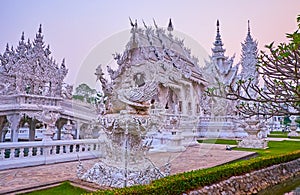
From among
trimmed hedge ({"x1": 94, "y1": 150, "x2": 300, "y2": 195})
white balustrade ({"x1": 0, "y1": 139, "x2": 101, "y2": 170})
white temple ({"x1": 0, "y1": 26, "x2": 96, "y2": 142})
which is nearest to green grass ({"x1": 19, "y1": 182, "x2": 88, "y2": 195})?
trimmed hedge ({"x1": 94, "y1": 150, "x2": 300, "y2": 195})

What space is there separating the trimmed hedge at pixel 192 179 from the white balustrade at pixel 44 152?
4549mm

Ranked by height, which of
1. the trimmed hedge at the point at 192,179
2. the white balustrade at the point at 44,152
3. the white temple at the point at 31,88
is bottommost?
the trimmed hedge at the point at 192,179

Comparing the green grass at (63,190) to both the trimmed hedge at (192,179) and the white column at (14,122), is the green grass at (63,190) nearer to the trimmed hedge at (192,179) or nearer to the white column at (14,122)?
the trimmed hedge at (192,179)

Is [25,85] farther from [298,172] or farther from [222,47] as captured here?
[222,47]

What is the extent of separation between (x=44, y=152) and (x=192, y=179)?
219 inches

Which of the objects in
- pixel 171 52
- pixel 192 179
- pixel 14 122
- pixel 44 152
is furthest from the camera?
pixel 171 52

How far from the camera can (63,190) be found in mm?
6598

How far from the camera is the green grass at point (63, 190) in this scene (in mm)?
6305

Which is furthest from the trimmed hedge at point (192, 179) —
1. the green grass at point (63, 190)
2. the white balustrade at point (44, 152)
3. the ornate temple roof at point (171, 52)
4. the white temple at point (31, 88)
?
the white temple at point (31, 88)

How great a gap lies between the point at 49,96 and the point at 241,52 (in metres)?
22.4

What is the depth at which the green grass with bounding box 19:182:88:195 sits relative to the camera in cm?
630

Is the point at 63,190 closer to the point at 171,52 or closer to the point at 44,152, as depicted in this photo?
the point at 44,152

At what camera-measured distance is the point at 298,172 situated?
11570 millimetres

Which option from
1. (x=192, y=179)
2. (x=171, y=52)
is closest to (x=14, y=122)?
(x=192, y=179)
